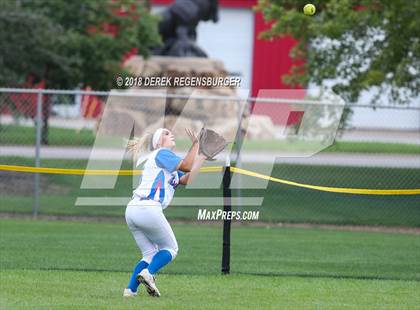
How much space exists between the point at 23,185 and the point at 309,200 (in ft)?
18.2

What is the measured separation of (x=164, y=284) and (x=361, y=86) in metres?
9.38

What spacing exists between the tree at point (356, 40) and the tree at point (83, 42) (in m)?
5.56

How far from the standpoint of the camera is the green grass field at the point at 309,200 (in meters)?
17.5

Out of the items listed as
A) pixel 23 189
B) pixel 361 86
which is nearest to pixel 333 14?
pixel 361 86

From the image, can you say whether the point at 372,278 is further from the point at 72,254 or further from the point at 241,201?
the point at 241,201

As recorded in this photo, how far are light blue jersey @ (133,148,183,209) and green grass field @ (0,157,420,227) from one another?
26.2ft

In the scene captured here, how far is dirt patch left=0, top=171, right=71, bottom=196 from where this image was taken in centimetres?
1886

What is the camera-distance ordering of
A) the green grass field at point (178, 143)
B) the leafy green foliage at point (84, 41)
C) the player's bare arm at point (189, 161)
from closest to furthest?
the player's bare arm at point (189, 161)
the green grass field at point (178, 143)
the leafy green foliage at point (84, 41)

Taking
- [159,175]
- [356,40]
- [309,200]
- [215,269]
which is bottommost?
[309,200]

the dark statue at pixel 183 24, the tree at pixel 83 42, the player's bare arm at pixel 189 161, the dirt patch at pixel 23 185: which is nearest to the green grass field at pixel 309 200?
the dirt patch at pixel 23 185

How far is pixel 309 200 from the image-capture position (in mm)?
18625

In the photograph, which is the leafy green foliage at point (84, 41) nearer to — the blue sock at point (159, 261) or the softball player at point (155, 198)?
the softball player at point (155, 198)

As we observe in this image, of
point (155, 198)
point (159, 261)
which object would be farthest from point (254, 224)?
point (155, 198)

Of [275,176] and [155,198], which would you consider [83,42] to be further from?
[155,198]
